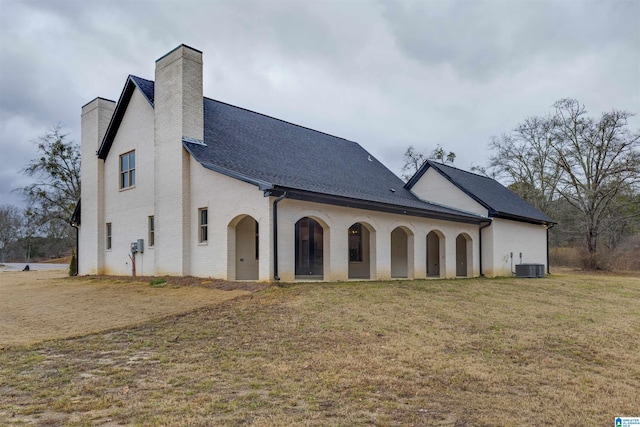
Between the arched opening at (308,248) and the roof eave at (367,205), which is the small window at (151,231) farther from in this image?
the roof eave at (367,205)

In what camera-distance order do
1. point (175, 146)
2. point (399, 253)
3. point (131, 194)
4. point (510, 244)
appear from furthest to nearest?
point (510, 244) → point (399, 253) → point (131, 194) → point (175, 146)

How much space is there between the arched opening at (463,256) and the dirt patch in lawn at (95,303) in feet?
39.5

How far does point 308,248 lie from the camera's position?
17.9 m

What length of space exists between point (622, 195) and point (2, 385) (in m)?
39.3

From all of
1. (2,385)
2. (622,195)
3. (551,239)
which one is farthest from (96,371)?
(551,239)

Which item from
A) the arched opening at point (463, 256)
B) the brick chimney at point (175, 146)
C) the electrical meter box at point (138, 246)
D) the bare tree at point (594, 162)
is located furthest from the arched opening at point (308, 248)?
the bare tree at point (594, 162)

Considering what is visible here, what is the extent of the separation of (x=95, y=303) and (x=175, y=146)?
20.1ft

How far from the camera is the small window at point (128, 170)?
59.2ft

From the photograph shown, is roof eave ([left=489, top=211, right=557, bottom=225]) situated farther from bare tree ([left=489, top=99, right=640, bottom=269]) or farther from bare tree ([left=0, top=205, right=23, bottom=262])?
bare tree ([left=0, top=205, right=23, bottom=262])

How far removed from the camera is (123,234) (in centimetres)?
1814

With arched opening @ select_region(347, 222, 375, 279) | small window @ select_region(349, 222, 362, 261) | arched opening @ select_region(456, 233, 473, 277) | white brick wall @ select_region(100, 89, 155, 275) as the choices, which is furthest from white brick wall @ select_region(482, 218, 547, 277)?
white brick wall @ select_region(100, 89, 155, 275)

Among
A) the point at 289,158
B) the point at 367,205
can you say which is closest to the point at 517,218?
the point at 367,205

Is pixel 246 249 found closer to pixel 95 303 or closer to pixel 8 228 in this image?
pixel 95 303

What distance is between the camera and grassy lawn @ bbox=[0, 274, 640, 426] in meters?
4.25
